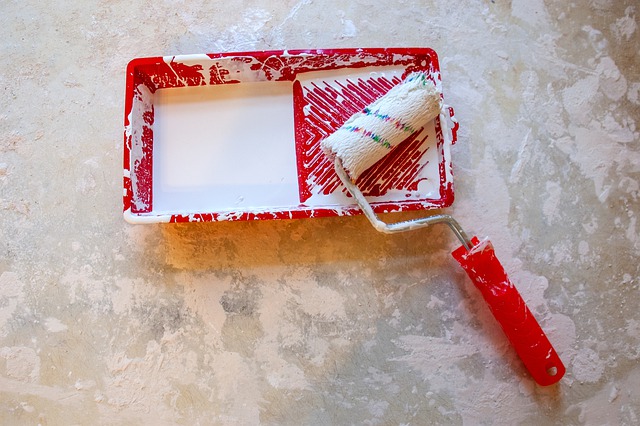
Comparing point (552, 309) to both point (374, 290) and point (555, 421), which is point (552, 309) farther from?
A: point (374, 290)

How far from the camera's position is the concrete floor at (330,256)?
119 centimetres

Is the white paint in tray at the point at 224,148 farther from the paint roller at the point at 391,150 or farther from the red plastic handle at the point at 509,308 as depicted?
the red plastic handle at the point at 509,308

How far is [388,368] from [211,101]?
66 centimetres

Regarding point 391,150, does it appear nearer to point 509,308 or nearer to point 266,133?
point 266,133

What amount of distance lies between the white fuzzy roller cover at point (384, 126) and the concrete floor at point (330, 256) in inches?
7.0

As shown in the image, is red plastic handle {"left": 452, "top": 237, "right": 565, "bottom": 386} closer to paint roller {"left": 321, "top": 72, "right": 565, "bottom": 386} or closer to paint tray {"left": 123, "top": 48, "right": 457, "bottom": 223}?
paint roller {"left": 321, "top": 72, "right": 565, "bottom": 386}

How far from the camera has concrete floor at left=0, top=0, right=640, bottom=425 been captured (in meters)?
1.19

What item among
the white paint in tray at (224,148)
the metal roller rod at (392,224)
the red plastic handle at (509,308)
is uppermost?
the white paint in tray at (224,148)

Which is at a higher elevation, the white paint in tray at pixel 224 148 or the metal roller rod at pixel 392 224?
the white paint in tray at pixel 224 148

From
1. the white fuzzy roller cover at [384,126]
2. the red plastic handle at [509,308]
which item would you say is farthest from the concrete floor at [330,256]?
the white fuzzy roller cover at [384,126]

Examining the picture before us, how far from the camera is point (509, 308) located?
1116mm

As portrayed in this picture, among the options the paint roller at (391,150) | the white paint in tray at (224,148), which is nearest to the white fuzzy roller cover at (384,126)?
the paint roller at (391,150)

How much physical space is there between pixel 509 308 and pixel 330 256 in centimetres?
37

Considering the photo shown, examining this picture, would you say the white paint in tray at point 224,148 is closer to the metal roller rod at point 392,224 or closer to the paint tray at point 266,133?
the paint tray at point 266,133
